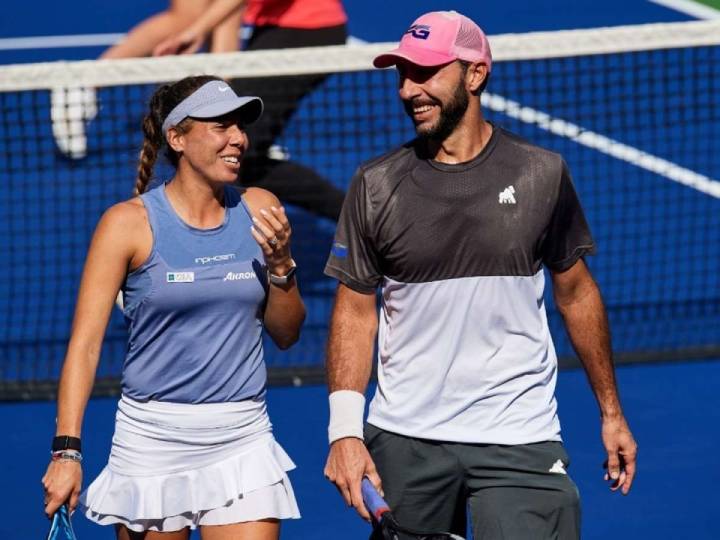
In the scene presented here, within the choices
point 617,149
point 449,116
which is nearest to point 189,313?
point 449,116

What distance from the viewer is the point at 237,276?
514 centimetres

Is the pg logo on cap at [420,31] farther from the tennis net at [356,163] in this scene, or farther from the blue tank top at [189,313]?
the tennis net at [356,163]

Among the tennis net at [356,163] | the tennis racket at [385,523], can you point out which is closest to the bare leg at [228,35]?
the tennis net at [356,163]

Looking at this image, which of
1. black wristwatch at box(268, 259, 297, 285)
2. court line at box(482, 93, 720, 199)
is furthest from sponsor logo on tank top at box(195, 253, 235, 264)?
court line at box(482, 93, 720, 199)

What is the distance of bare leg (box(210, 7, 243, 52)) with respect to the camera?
9.67m

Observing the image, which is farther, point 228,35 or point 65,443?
point 228,35

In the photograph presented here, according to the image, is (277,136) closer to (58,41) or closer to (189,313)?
(189,313)

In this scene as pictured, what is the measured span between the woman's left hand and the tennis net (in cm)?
357

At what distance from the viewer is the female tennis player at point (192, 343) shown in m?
5.02

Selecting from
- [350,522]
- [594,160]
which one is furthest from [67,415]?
[594,160]

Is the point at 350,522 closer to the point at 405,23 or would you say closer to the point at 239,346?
the point at 239,346

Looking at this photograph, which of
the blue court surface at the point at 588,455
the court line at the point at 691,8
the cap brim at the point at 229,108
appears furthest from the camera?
the court line at the point at 691,8

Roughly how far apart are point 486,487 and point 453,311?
1.93ft

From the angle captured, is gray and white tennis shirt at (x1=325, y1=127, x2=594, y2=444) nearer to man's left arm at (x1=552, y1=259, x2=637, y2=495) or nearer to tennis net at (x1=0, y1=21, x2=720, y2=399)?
man's left arm at (x1=552, y1=259, x2=637, y2=495)
